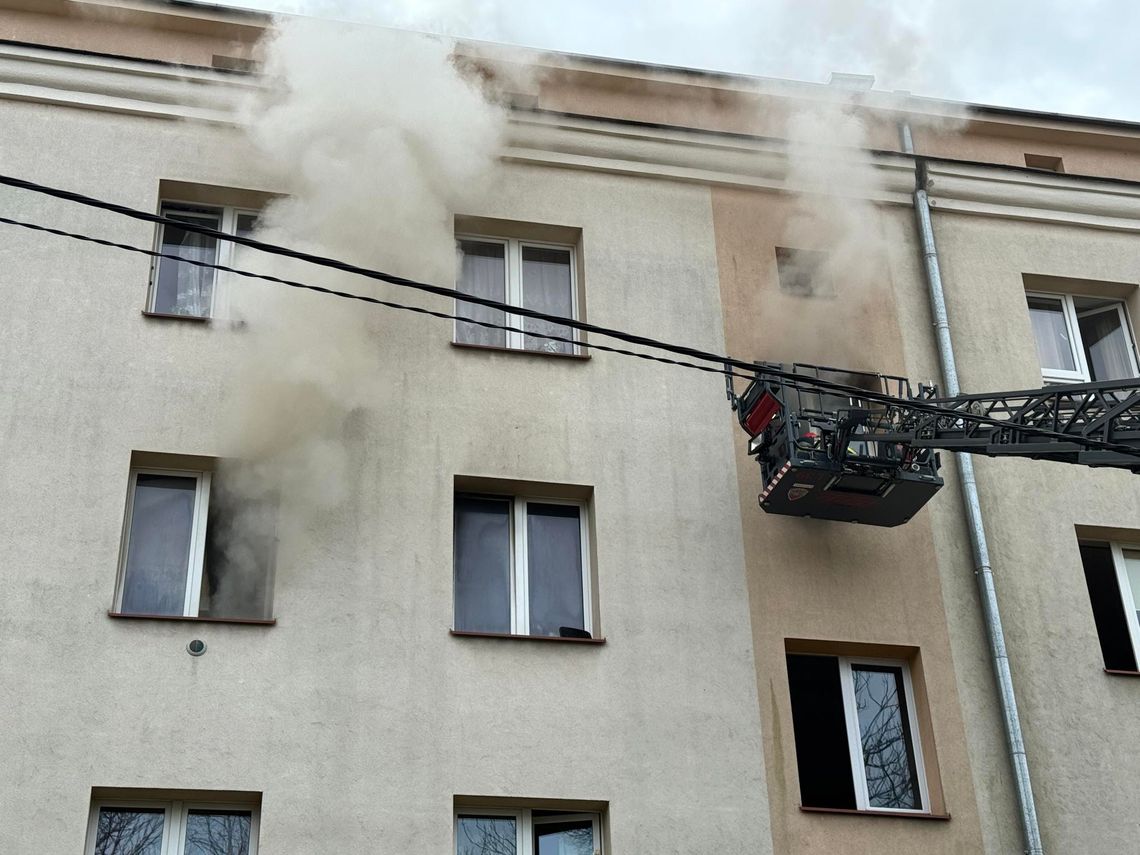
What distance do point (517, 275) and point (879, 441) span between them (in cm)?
339

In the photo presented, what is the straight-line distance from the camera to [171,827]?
9.24 m

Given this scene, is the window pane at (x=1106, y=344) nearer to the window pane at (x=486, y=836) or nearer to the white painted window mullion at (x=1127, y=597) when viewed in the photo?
the white painted window mullion at (x=1127, y=597)

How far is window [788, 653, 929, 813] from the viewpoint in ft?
34.1

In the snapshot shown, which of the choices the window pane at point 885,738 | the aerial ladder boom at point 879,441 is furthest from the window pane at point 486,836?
the aerial ladder boom at point 879,441

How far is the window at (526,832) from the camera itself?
965 centimetres

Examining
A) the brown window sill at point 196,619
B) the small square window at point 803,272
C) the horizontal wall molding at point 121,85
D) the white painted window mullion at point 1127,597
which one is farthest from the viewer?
the small square window at point 803,272

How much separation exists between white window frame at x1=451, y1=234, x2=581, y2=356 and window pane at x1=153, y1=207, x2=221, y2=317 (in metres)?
1.96

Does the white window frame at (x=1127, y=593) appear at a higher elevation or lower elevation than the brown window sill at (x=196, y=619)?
higher

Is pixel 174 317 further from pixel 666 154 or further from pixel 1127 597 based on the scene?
pixel 1127 597

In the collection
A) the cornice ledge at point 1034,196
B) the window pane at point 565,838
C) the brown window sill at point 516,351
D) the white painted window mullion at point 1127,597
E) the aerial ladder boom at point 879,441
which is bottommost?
the window pane at point 565,838

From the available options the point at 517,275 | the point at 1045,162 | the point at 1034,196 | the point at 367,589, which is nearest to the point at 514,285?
the point at 517,275

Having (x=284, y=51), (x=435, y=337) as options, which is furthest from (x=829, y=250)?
(x=284, y=51)

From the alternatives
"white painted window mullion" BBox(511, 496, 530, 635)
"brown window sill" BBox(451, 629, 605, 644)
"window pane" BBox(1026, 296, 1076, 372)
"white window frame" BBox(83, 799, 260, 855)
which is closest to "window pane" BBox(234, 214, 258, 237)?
"white painted window mullion" BBox(511, 496, 530, 635)

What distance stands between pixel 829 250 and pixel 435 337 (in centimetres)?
362
